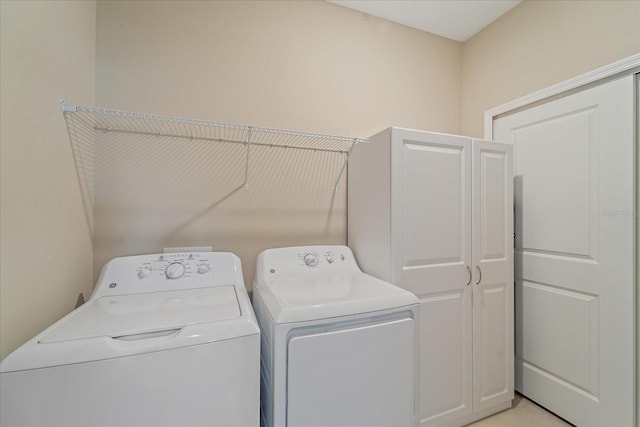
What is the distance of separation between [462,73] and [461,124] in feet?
1.53

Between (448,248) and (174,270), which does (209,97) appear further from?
(448,248)

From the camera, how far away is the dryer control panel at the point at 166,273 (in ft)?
4.06

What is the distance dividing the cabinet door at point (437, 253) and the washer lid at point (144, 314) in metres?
0.91

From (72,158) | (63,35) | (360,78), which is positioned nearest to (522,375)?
(360,78)

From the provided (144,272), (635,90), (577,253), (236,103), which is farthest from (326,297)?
(635,90)

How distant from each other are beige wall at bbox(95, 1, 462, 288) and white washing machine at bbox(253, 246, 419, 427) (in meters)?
Answer: 0.64

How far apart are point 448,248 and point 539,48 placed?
1589mm

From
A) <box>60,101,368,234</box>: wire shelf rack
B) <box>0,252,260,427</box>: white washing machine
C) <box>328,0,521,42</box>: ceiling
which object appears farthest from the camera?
<box>328,0,521,42</box>: ceiling

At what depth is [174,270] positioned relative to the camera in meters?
1.30

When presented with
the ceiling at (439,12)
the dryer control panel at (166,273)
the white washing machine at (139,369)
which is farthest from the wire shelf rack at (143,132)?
the ceiling at (439,12)

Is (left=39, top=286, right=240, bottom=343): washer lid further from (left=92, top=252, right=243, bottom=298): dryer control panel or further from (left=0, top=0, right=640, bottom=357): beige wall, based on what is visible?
(left=0, top=0, right=640, bottom=357): beige wall

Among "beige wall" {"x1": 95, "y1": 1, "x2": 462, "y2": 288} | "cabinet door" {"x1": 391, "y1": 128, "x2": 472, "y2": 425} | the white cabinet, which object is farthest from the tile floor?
"beige wall" {"x1": 95, "y1": 1, "x2": 462, "y2": 288}

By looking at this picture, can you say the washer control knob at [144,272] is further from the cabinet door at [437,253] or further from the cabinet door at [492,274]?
the cabinet door at [492,274]

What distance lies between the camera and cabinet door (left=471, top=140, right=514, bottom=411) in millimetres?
1617
